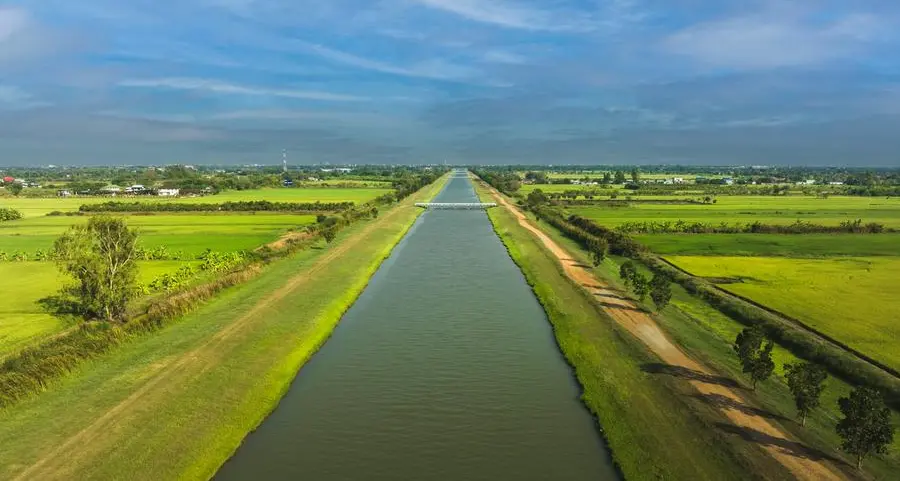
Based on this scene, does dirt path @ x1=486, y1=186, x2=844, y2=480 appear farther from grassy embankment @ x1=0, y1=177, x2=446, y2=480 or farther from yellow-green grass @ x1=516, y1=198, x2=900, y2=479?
grassy embankment @ x1=0, y1=177, x2=446, y2=480

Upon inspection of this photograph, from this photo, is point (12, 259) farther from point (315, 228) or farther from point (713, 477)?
point (713, 477)

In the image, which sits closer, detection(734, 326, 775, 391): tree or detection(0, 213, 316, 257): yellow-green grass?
detection(734, 326, 775, 391): tree

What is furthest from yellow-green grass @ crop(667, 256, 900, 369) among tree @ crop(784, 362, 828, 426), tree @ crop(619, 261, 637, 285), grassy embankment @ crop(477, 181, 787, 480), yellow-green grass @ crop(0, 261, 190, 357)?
yellow-green grass @ crop(0, 261, 190, 357)

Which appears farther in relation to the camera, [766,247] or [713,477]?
[766,247]

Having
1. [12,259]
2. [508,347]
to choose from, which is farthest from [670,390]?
[12,259]

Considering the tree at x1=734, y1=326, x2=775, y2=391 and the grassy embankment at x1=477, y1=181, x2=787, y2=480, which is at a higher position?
the tree at x1=734, y1=326, x2=775, y2=391

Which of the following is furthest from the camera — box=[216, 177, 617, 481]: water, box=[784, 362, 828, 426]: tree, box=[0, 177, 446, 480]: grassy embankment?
box=[784, 362, 828, 426]: tree
